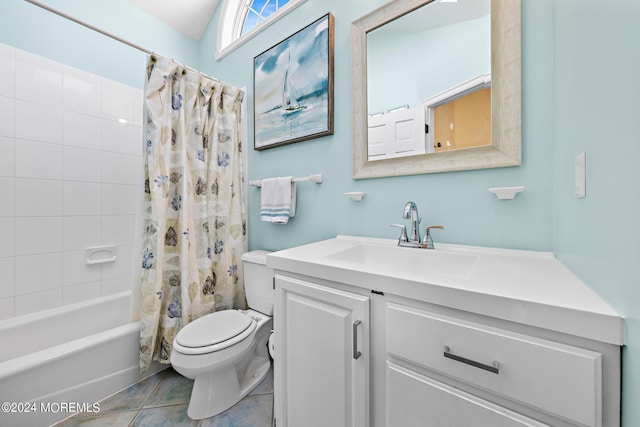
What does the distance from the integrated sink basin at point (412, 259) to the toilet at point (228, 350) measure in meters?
0.62

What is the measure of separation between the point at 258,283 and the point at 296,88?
49.4 inches

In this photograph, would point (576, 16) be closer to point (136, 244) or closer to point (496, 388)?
point (496, 388)

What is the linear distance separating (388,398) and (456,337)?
285 millimetres

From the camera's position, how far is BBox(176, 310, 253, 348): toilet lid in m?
1.16

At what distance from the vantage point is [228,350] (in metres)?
1.16

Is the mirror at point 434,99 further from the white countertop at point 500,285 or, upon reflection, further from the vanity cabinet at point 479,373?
the vanity cabinet at point 479,373

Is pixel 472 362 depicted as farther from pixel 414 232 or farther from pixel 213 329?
pixel 213 329

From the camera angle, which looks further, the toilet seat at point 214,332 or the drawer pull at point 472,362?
the toilet seat at point 214,332

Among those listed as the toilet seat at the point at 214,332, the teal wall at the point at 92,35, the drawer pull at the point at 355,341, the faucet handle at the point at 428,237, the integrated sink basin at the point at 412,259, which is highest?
the teal wall at the point at 92,35

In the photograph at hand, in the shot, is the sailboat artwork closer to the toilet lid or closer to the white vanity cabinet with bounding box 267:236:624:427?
the white vanity cabinet with bounding box 267:236:624:427

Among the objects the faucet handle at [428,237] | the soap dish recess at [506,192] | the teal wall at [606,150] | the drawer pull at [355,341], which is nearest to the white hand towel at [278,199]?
the faucet handle at [428,237]

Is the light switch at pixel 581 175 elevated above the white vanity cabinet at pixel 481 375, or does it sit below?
above

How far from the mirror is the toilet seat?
1.01 m

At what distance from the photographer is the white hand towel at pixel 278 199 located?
4.99ft
